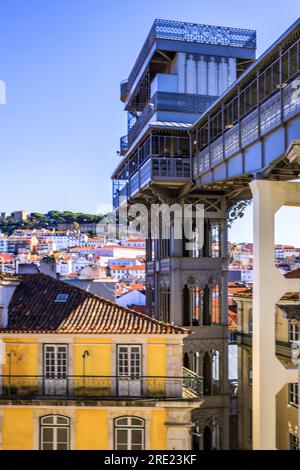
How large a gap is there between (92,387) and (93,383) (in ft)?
0.44

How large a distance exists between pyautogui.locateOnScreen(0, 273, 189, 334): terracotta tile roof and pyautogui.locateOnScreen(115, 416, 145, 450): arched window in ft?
9.09

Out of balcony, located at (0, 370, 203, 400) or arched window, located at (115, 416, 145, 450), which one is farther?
balcony, located at (0, 370, 203, 400)

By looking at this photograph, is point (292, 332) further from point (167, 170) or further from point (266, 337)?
point (266, 337)

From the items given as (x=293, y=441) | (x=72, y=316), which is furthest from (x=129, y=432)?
(x=293, y=441)

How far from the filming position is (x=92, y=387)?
2027 cm

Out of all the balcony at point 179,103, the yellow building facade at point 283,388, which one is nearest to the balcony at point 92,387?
the yellow building facade at point 283,388

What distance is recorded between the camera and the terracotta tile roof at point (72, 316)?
802 inches

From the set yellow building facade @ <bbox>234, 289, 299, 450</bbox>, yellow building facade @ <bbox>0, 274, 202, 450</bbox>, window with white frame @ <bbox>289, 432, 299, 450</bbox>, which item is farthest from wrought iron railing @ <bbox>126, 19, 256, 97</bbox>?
window with white frame @ <bbox>289, 432, 299, 450</bbox>

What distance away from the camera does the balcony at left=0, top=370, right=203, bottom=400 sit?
65.6ft

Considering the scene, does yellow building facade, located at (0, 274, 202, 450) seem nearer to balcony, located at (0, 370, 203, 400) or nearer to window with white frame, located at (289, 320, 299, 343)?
balcony, located at (0, 370, 203, 400)

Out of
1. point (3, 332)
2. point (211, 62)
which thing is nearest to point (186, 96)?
point (211, 62)

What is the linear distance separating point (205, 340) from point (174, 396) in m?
9.87

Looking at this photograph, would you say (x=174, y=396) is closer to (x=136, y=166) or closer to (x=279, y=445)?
(x=279, y=445)

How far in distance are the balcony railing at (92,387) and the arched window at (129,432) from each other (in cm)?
74
